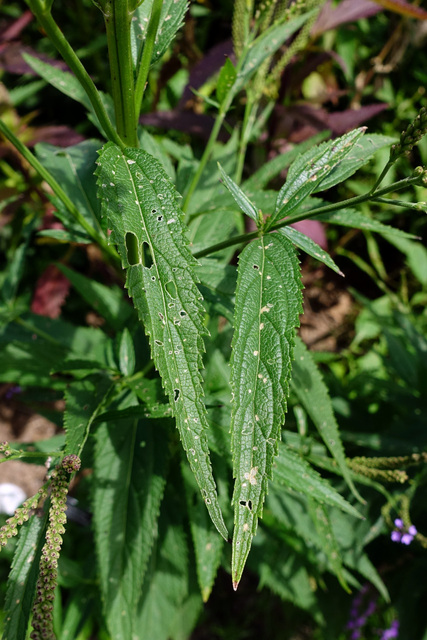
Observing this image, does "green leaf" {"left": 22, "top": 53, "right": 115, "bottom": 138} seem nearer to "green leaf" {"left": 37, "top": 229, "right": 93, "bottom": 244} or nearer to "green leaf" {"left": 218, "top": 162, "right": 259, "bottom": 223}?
"green leaf" {"left": 37, "top": 229, "right": 93, "bottom": 244}

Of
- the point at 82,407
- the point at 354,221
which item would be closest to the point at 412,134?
the point at 354,221

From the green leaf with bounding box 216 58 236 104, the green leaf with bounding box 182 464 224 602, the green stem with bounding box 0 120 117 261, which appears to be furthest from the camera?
the green leaf with bounding box 182 464 224 602

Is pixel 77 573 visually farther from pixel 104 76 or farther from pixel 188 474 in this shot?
pixel 104 76

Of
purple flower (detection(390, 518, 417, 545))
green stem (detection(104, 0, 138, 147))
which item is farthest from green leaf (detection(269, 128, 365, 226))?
purple flower (detection(390, 518, 417, 545))

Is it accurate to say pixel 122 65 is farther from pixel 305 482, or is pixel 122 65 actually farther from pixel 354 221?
pixel 305 482

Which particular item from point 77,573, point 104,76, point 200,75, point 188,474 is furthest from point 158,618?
point 104,76

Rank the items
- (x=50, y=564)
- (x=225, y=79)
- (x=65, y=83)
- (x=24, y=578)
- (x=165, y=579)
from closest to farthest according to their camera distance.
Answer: (x=50, y=564) → (x=24, y=578) → (x=225, y=79) → (x=65, y=83) → (x=165, y=579)

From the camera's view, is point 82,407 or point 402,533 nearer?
point 82,407
